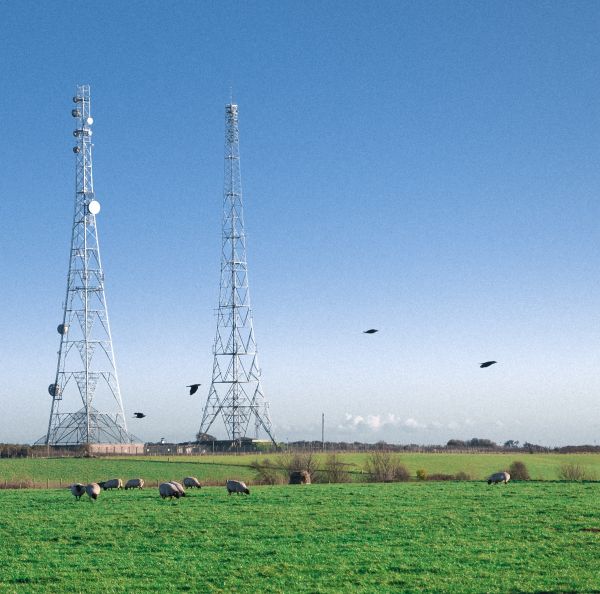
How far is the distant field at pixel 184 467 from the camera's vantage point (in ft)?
293

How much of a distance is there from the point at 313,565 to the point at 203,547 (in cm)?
518

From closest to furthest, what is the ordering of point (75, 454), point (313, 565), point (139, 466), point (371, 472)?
point (313, 565) < point (371, 472) < point (139, 466) < point (75, 454)

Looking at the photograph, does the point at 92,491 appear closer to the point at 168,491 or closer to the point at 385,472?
the point at 168,491

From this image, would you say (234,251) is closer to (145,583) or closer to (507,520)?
(507,520)

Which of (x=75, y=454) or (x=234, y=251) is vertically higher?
(x=234, y=251)

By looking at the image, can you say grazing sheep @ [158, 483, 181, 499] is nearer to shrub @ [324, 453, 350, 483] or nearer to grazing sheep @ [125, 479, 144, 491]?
grazing sheep @ [125, 479, 144, 491]

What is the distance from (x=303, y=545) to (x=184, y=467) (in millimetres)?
73882

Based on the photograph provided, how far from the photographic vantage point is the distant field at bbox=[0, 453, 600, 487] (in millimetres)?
89312

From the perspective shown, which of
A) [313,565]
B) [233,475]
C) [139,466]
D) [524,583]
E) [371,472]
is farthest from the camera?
[139,466]

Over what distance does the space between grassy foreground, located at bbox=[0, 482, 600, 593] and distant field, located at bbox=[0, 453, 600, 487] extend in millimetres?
40589

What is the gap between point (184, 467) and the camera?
329 ft

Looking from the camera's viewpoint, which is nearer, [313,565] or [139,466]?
[313,565]

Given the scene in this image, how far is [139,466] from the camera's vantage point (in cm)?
10006

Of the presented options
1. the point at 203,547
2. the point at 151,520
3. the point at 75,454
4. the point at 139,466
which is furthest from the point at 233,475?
the point at 203,547
